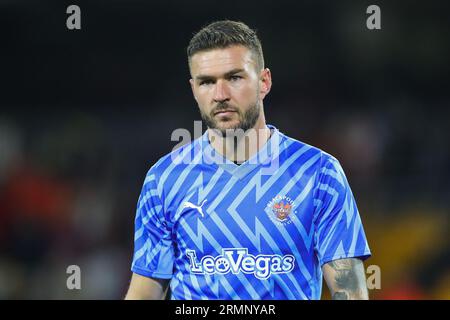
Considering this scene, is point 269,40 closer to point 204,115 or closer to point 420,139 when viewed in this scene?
point 420,139

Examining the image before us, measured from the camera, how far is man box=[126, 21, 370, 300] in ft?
11.9

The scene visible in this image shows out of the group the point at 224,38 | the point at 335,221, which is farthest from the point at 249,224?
the point at 224,38

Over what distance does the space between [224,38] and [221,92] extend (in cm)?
33

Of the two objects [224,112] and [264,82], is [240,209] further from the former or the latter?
→ [264,82]

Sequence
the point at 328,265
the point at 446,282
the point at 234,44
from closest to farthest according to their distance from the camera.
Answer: the point at 328,265 → the point at 234,44 → the point at 446,282

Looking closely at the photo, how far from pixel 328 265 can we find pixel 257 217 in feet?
1.53

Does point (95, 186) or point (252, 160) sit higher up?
point (252, 160)

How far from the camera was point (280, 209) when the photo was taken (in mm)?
3699

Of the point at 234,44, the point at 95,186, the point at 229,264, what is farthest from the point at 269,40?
the point at 229,264

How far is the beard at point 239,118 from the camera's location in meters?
3.66

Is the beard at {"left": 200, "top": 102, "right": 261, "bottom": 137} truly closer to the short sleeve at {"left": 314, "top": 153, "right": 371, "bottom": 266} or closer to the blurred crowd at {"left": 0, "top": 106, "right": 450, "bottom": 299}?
the short sleeve at {"left": 314, "top": 153, "right": 371, "bottom": 266}

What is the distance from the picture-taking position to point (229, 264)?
3.63 m

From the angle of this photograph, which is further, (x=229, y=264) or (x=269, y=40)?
(x=269, y=40)

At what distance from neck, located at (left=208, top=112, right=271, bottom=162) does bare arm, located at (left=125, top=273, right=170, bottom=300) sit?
2.65ft
